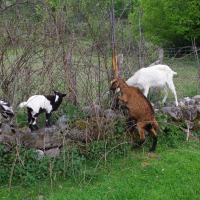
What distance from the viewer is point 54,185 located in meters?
4.03

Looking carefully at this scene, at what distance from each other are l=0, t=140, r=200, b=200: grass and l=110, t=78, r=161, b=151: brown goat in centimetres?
47

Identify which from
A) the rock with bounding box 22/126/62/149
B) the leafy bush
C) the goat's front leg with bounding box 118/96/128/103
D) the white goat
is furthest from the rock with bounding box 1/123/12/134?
the white goat

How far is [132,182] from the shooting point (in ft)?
13.6

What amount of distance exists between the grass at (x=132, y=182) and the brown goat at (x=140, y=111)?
0.47m

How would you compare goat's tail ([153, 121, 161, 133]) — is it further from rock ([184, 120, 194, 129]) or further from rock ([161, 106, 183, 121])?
rock ([184, 120, 194, 129])

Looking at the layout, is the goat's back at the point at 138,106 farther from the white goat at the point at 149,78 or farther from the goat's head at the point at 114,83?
the white goat at the point at 149,78

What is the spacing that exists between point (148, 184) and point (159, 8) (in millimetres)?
15771

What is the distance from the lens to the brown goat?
5152mm

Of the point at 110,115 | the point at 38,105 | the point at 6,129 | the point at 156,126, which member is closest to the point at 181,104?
the point at 156,126

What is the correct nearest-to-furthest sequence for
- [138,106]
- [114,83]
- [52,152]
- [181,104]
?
[52,152] < [138,106] < [114,83] < [181,104]

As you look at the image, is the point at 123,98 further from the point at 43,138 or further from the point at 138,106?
the point at 43,138

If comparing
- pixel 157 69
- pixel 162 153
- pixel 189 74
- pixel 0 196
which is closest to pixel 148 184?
pixel 162 153

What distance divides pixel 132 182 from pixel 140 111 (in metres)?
1.63

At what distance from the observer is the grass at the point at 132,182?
382 cm
